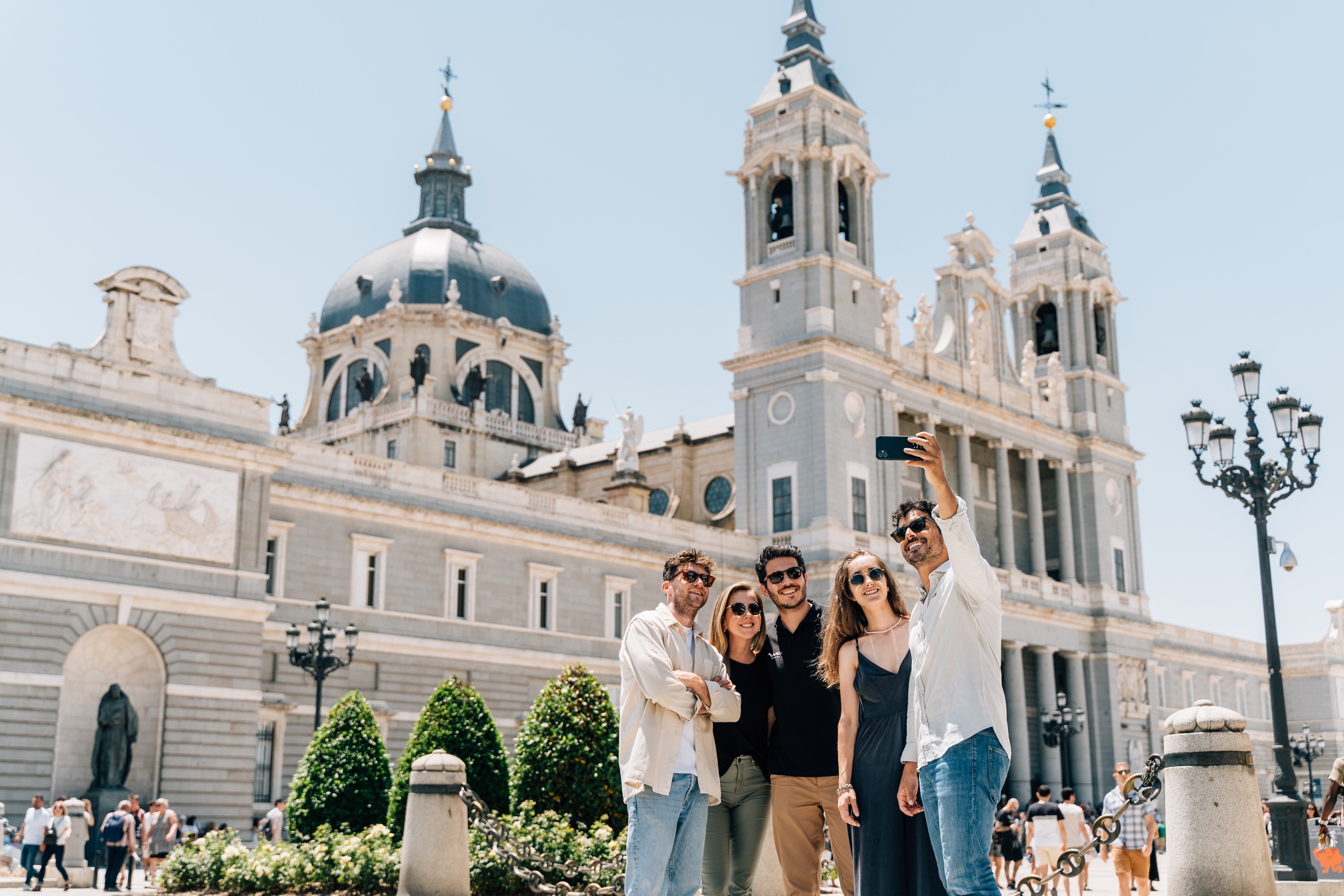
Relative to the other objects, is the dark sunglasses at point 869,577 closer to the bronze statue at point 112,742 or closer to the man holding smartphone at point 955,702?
the man holding smartphone at point 955,702

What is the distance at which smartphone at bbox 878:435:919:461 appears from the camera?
6605 millimetres

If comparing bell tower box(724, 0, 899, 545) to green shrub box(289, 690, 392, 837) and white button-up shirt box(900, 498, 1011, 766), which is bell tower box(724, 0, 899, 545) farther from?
white button-up shirt box(900, 498, 1011, 766)

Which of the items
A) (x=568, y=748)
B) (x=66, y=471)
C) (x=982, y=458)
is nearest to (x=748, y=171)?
(x=982, y=458)

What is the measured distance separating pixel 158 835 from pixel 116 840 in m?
6.69

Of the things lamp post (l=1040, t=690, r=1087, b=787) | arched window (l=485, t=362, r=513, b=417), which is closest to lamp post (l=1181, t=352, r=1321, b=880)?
lamp post (l=1040, t=690, r=1087, b=787)

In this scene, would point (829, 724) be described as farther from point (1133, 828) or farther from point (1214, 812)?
point (1133, 828)

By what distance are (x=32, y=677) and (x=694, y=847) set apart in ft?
72.5

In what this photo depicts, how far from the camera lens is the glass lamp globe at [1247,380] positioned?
18.8 m

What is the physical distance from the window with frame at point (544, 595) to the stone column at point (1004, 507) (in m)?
19.8

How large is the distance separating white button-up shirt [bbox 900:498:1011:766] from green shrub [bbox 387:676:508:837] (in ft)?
43.6

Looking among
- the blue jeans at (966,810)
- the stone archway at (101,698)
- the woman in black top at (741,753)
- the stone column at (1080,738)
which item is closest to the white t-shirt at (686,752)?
the woman in black top at (741,753)

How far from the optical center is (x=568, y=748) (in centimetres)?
1697

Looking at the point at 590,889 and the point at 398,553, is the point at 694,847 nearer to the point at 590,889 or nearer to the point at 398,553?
the point at 590,889

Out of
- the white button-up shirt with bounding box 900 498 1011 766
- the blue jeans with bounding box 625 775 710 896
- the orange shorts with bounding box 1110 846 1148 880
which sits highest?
the white button-up shirt with bounding box 900 498 1011 766
